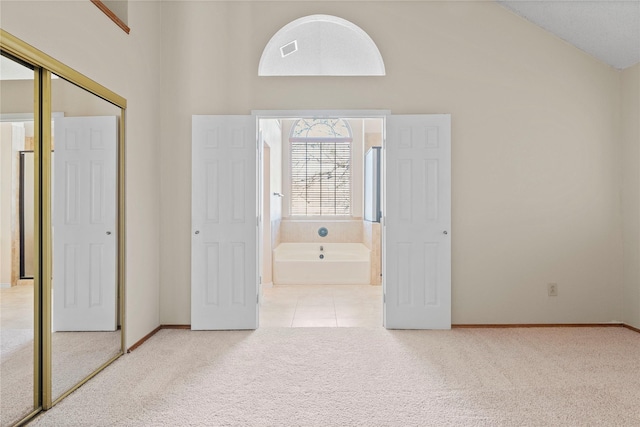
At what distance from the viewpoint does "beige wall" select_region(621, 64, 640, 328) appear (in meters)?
3.84

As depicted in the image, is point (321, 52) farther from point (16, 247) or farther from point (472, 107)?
point (16, 247)

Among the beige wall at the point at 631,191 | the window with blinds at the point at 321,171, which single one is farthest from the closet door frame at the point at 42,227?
the window with blinds at the point at 321,171

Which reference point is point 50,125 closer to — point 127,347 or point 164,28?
point 127,347

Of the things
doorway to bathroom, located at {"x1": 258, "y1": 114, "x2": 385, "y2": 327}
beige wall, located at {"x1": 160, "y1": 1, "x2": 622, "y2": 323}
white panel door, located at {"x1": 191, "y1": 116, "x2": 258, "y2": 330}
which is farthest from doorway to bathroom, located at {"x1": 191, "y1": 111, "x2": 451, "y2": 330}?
doorway to bathroom, located at {"x1": 258, "y1": 114, "x2": 385, "y2": 327}

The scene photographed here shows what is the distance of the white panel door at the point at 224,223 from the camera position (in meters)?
3.93

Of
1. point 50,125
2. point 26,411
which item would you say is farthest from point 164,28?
point 26,411

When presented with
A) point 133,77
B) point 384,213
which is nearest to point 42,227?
point 133,77

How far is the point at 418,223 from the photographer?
13.0ft

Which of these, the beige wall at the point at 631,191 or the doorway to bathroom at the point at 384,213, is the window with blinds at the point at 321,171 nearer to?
the doorway to bathroom at the point at 384,213

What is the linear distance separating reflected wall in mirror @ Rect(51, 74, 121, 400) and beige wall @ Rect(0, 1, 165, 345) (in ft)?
0.69

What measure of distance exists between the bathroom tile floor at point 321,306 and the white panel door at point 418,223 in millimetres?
413

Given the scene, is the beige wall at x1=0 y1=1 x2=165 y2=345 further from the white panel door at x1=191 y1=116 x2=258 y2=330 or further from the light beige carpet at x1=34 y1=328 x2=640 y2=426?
the light beige carpet at x1=34 y1=328 x2=640 y2=426

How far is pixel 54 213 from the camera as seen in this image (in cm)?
244

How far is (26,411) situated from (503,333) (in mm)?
3481
